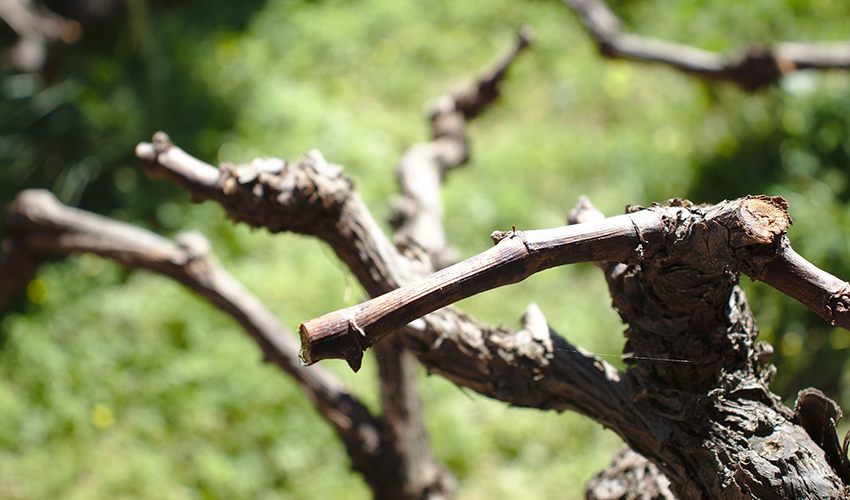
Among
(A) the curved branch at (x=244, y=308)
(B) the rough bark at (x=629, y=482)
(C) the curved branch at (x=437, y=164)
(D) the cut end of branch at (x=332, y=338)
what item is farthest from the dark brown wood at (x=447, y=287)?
(A) the curved branch at (x=244, y=308)

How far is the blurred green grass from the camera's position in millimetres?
2695

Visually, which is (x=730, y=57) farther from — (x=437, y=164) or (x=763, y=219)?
(x=763, y=219)

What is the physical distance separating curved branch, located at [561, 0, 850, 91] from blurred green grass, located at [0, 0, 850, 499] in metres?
0.25

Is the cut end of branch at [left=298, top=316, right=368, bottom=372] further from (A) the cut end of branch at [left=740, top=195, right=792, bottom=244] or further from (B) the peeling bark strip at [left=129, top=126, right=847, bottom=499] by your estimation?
(A) the cut end of branch at [left=740, top=195, right=792, bottom=244]

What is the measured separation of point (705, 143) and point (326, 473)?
2.44 meters

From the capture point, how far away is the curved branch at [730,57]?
3283 mm

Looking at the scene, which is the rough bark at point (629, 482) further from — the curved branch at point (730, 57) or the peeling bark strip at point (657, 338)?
the curved branch at point (730, 57)

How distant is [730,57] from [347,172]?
1.95 m

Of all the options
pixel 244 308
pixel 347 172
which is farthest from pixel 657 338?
pixel 347 172

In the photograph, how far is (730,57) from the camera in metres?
3.43

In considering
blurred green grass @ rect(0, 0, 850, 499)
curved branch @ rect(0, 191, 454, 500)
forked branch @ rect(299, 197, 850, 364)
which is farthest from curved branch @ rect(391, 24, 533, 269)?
forked branch @ rect(299, 197, 850, 364)

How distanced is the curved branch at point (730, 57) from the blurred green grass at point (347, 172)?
0.25 meters

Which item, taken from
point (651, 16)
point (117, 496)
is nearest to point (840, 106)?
point (651, 16)

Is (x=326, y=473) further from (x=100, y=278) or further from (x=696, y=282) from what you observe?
(x=696, y=282)
